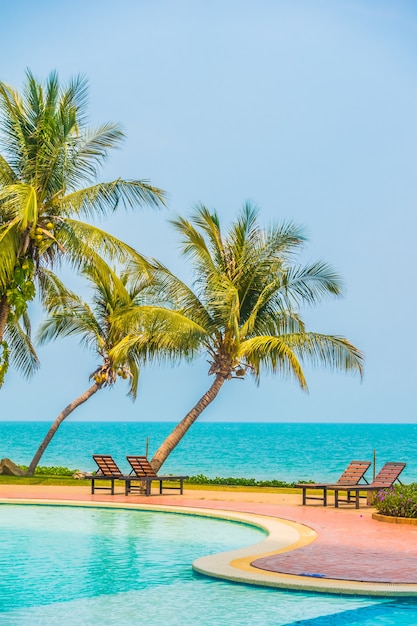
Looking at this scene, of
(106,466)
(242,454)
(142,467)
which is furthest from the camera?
(242,454)

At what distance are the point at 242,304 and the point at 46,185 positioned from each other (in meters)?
7.25

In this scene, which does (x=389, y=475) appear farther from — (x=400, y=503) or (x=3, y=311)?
(x=3, y=311)

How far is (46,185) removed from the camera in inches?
770

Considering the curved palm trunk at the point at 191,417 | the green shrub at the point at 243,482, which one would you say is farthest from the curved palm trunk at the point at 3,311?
the green shrub at the point at 243,482

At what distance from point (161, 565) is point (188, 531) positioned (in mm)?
3271

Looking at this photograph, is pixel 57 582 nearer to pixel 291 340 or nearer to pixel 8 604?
pixel 8 604

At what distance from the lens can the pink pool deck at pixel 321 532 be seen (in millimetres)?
10789

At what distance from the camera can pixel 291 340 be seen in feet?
78.5

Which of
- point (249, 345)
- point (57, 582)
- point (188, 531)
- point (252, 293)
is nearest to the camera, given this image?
point (57, 582)

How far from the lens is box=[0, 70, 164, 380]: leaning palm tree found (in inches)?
754

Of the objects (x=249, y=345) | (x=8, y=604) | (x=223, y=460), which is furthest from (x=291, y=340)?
(x=223, y=460)

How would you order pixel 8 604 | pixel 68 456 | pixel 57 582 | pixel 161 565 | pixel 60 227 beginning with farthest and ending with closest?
pixel 68 456 < pixel 60 227 < pixel 161 565 < pixel 57 582 < pixel 8 604

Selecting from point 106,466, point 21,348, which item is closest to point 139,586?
point 106,466

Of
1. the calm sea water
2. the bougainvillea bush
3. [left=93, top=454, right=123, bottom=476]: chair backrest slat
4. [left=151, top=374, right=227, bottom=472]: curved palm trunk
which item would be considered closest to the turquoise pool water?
the bougainvillea bush
